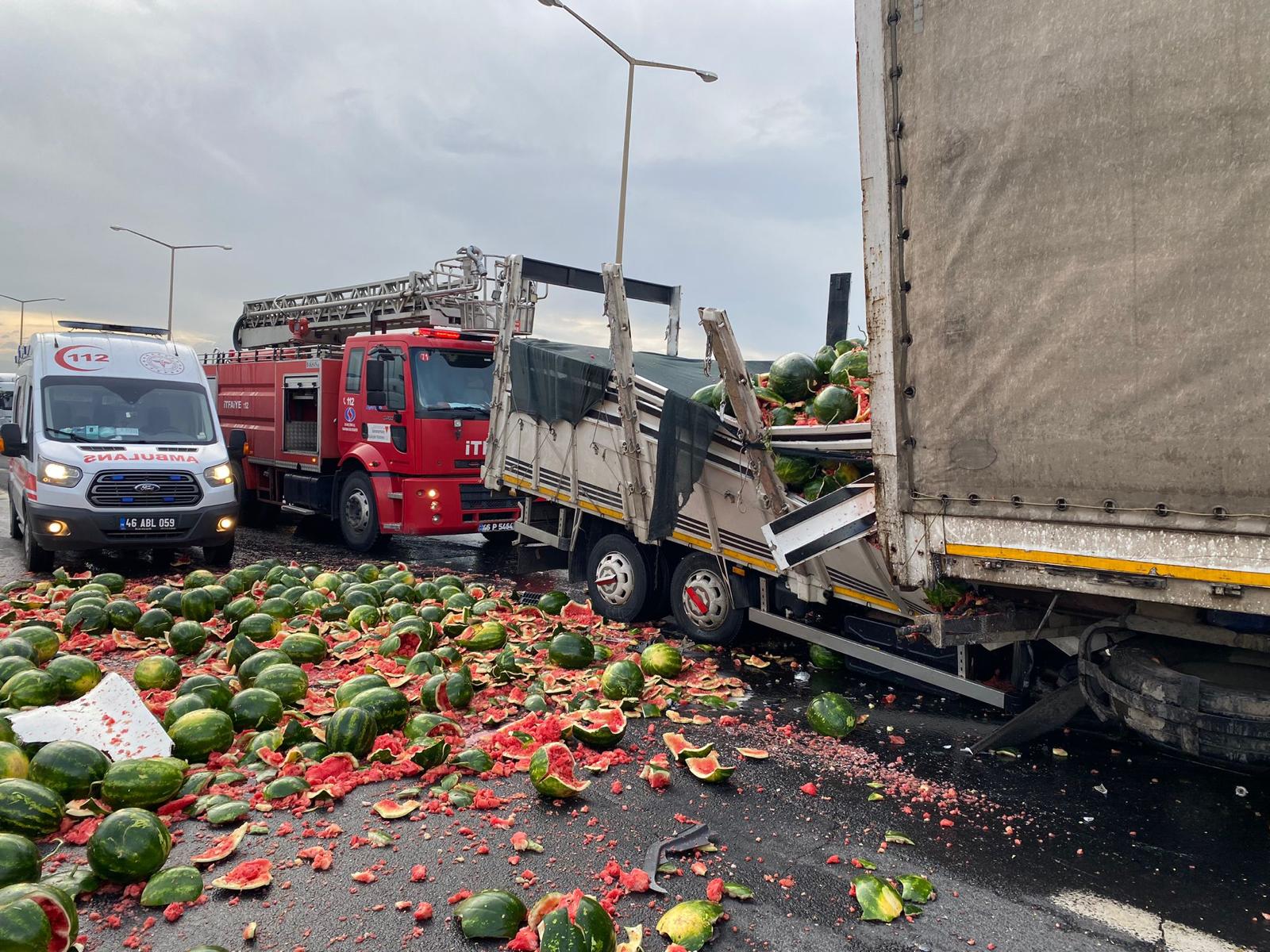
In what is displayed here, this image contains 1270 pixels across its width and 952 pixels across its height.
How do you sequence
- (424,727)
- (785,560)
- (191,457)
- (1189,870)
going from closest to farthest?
(1189,870) → (424,727) → (785,560) → (191,457)

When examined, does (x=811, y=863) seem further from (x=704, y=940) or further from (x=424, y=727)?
(x=424, y=727)

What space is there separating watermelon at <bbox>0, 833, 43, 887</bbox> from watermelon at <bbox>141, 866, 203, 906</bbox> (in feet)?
1.40

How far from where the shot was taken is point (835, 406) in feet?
21.4

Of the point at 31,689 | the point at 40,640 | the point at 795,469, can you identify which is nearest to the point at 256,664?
the point at 31,689

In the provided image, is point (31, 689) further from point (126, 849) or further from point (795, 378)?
point (795, 378)

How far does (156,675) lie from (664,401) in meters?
4.31

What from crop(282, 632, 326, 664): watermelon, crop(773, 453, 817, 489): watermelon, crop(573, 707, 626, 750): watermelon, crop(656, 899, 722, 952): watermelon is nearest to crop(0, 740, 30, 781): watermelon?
crop(282, 632, 326, 664): watermelon

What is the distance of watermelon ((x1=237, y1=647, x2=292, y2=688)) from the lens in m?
6.09

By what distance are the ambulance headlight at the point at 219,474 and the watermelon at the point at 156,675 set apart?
574 cm

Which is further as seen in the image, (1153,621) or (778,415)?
(778,415)

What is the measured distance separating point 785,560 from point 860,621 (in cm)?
126

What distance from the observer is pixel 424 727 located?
5.21 m

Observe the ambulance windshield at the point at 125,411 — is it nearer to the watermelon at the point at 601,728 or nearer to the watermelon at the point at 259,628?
the watermelon at the point at 259,628

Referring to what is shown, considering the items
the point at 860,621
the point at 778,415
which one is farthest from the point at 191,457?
the point at 860,621
